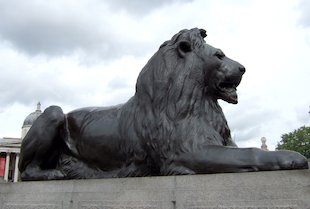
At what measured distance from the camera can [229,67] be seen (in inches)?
195

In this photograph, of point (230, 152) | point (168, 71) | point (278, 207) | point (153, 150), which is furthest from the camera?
point (168, 71)

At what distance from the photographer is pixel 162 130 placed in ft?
15.4

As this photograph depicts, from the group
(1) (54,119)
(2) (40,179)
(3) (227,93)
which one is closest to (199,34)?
(3) (227,93)

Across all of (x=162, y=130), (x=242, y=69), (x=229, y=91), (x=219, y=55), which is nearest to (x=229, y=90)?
(x=229, y=91)

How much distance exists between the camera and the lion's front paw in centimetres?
386

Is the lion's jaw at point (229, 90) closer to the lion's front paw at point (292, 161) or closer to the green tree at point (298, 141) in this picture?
the lion's front paw at point (292, 161)

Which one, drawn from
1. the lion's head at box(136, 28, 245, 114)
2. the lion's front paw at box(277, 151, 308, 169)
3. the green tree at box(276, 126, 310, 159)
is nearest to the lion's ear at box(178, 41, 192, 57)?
the lion's head at box(136, 28, 245, 114)

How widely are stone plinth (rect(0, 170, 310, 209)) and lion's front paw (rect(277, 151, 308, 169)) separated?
0.21 metres

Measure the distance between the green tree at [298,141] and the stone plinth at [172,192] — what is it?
163 feet

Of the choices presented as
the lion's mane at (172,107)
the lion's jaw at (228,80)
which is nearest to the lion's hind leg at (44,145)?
the lion's mane at (172,107)

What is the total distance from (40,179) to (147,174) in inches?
64.0

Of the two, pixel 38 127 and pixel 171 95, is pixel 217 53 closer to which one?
pixel 171 95

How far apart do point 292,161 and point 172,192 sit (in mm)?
1144

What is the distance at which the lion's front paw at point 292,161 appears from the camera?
3855mm
